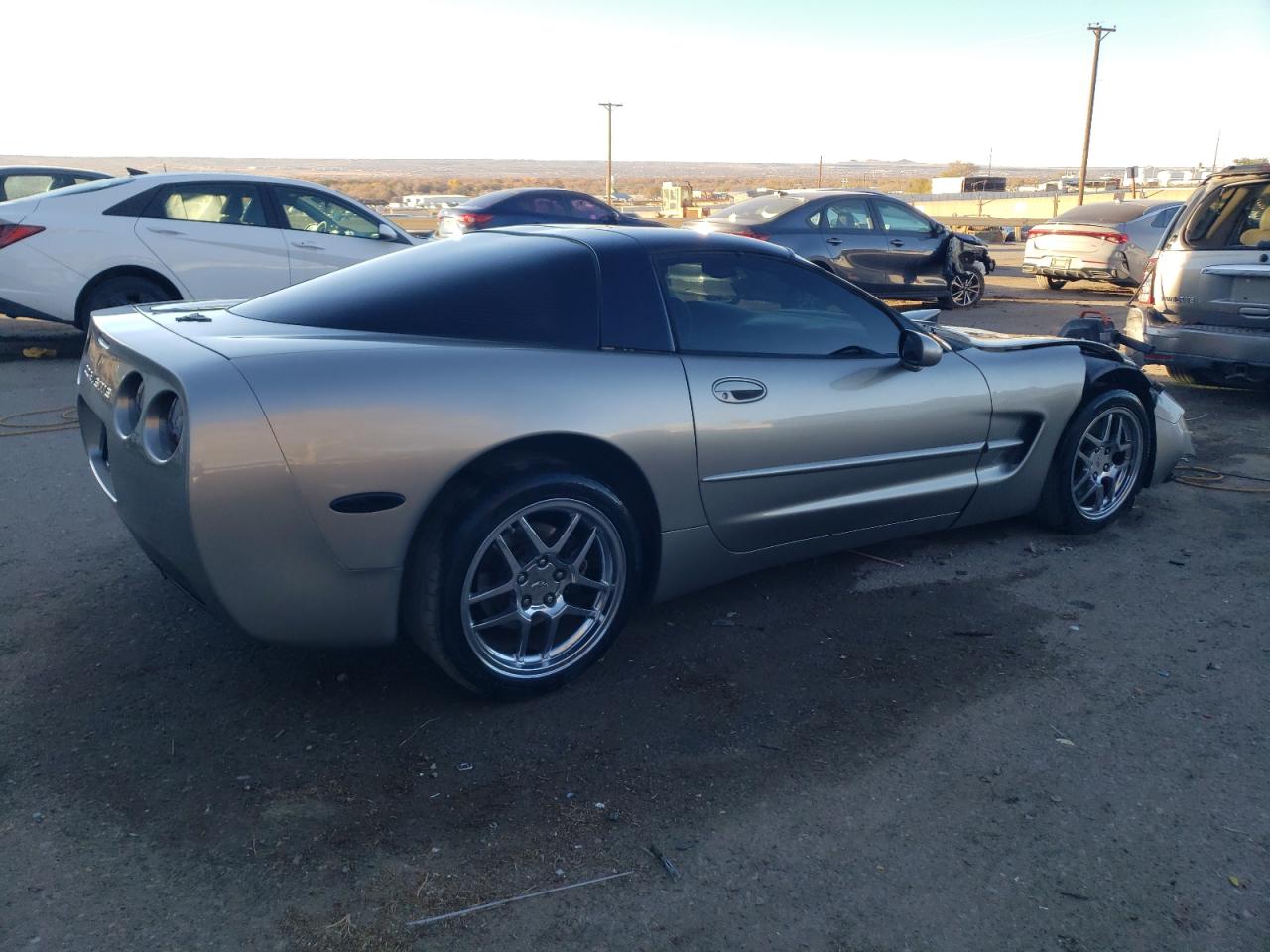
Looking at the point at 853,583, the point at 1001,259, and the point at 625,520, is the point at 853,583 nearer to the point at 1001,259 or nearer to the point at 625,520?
the point at 625,520

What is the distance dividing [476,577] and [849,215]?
10383 millimetres

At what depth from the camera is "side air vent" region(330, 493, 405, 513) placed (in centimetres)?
286

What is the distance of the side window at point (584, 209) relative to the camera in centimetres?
1759

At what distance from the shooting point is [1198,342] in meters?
7.39

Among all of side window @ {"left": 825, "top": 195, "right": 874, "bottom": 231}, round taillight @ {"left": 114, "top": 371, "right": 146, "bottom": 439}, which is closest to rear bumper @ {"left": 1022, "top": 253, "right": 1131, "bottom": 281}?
side window @ {"left": 825, "top": 195, "right": 874, "bottom": 231}

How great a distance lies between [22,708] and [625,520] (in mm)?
1952

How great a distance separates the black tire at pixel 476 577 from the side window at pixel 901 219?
10.4m

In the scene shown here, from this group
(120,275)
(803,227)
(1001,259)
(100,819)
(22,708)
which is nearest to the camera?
(100,819)

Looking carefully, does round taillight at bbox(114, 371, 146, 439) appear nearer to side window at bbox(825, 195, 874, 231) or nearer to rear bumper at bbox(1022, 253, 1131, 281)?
side window at bbox(825, 195, 874, 231)

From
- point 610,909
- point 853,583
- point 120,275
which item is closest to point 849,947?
point 610,909

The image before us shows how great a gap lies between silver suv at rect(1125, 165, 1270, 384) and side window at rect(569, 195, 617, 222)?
1116 cm

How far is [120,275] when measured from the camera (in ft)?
28.5

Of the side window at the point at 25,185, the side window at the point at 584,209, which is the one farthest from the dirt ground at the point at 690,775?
the side window at the point at 584,209

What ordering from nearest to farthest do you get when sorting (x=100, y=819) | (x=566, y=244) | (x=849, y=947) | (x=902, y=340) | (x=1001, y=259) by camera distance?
(x=849, y=947) < (x=100, y=819) < (x=566, y=244) < (x=902, y=340) < (x=1001, y=259)
